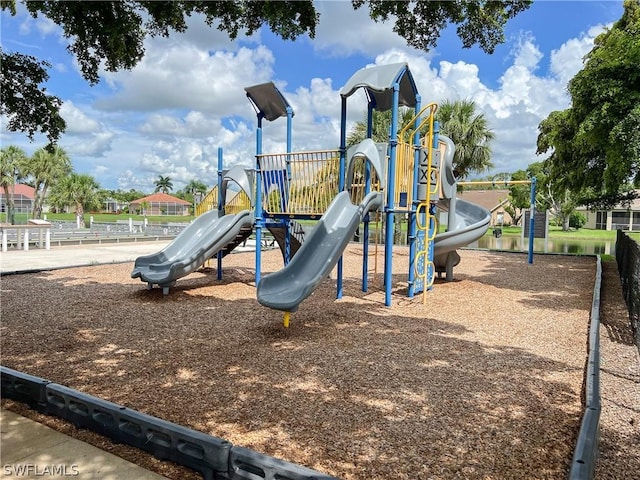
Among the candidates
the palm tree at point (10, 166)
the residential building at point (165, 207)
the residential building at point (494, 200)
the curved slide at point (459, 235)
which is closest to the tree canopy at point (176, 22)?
the curved slide at point (459, 235)

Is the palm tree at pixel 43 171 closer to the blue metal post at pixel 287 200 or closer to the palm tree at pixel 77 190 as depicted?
the palm tree at pixel 77 190

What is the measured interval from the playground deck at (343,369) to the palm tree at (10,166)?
33.4 metres

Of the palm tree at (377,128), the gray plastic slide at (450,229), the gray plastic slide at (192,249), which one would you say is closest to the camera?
the gray plastic slide at (192,249)

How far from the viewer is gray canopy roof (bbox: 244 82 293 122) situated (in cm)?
965

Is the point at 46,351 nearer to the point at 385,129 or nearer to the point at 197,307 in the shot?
the point at 197,307

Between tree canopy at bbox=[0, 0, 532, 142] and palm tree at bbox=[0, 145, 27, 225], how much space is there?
3450 cm

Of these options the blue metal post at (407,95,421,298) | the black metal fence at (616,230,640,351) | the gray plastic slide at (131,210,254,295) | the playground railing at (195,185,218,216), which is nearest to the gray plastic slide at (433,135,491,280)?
the blue metal post at (407,95,421,298)

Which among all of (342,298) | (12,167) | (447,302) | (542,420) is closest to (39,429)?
(542,420)

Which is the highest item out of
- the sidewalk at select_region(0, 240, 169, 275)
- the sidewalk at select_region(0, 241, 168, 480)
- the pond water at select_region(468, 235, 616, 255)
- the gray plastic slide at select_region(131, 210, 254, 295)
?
the gray plastic slide at select_region(131, 210, 254, 295)

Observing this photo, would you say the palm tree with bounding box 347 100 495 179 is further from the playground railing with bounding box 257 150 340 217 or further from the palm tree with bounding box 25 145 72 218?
the palm tree with bounding box 25 145 72 218

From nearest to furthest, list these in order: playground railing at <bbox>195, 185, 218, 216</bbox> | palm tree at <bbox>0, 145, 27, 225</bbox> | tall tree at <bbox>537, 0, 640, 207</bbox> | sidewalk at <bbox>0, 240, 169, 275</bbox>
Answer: tall tree at <bbox>537, 0, 640, 207</bbox> → playground railing at <bbox>195, 185, 218, 216</bbox> → sidewalk at <bbox>0, 240, 169, 275</bbox> → palm tree at <bbox>0, 145, 27, 225</bbox>

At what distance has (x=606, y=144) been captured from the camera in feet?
30.3

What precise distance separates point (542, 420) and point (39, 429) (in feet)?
12.5

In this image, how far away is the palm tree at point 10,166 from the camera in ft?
119
